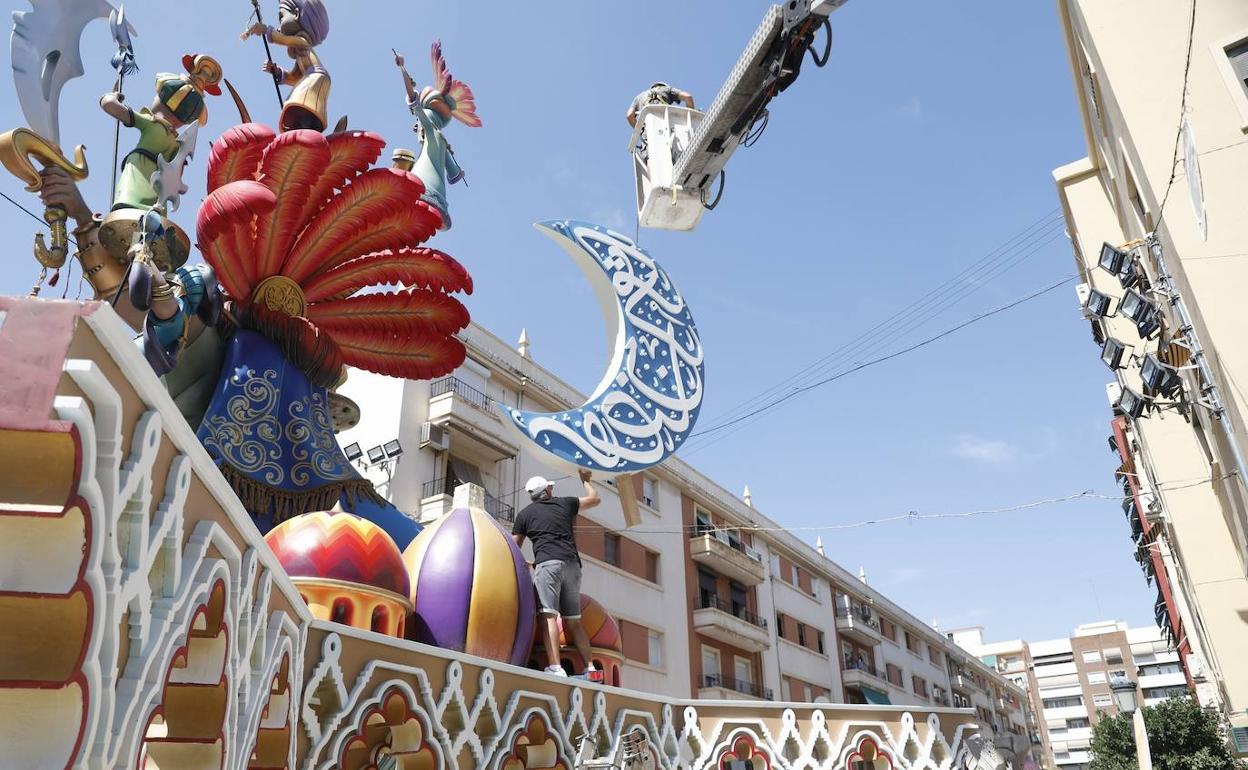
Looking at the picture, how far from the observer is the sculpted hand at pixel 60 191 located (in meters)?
8.15

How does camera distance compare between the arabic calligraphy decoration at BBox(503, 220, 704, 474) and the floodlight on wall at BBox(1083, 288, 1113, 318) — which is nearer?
the arabic calligraphy decoration at BBox(503, 220, 704, 474)

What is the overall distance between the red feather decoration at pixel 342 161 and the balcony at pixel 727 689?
801 inches

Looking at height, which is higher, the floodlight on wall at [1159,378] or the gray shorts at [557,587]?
the floodlight on wall at [1159,378]

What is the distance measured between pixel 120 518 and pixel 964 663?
58905 mm

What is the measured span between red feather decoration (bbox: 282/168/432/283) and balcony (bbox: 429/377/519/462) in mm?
11211

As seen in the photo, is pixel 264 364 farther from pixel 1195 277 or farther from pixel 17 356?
pixel 1195 277

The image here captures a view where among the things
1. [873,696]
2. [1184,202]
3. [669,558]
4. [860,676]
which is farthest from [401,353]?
[873,696]

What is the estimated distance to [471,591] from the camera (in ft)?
25.9

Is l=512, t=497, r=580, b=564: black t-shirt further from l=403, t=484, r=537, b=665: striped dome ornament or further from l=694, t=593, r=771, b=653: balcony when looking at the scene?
l=694, t=593, r=771, b=653: balcony

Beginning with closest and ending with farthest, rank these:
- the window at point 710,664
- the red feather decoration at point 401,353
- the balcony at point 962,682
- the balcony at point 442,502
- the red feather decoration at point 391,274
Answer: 1. the red feather decoration at point 391,274
2. the red feather decoration at point 401,353
3. the balcony at point 442,502
4. the window at point 710,664
5. the balcony at point 962,682

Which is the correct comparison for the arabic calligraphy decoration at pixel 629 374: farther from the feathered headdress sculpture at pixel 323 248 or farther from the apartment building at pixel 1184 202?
the apartment building at pixel 1184 202

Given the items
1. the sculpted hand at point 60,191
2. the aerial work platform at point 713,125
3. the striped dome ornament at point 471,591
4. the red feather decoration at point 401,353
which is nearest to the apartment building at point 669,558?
the red feather decoration at point 401,353

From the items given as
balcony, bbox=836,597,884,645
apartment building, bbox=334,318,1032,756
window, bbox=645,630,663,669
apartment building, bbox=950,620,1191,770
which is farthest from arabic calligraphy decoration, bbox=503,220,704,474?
apartment building, bbox=950,620,1191,770

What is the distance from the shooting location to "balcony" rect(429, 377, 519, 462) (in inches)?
812
